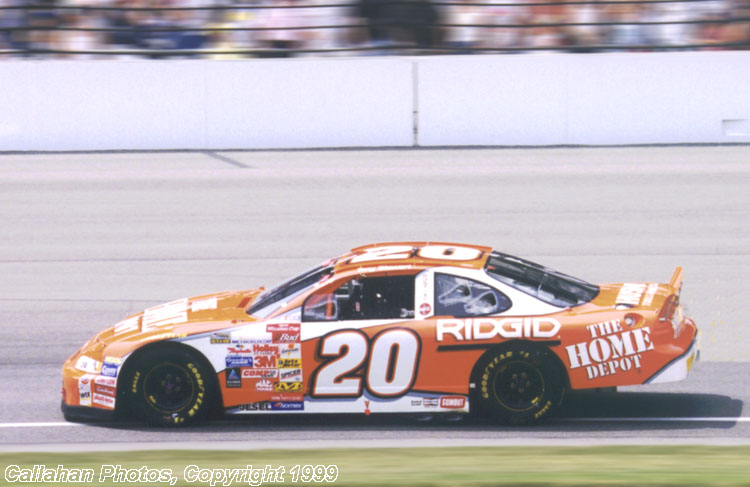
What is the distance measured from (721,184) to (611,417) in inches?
350

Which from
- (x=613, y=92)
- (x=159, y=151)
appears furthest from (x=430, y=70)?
(x=159, y=151)

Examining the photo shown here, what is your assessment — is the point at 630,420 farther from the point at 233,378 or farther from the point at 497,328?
the point at 233,378

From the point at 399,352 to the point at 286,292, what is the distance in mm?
998

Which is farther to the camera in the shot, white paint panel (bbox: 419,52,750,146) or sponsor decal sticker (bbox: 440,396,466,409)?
white paint panel (bbox: 419,52,750,146)

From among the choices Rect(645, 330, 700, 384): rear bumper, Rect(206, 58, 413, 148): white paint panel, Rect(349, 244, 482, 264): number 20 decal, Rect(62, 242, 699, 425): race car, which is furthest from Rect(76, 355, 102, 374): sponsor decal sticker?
Rect(206, 58, 413, 148): white paint panel

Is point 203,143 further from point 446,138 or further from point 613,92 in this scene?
point 613,92

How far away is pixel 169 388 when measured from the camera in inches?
316

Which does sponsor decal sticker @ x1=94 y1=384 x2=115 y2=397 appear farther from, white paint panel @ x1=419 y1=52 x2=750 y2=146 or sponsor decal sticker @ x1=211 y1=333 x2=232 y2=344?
white paint panel @ x1=419 y1=52 x2=750 y2=146

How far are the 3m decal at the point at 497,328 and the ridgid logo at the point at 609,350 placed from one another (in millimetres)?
201

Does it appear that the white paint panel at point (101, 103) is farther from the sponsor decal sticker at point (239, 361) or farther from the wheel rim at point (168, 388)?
the sponsor decal sticker at point (239, 361)

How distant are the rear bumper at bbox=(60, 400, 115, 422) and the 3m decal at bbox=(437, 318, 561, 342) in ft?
7.97

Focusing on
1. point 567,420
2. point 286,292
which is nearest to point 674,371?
point 567,420

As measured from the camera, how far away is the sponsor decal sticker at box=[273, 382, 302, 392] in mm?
7883

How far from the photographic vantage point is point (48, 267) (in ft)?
44.1
